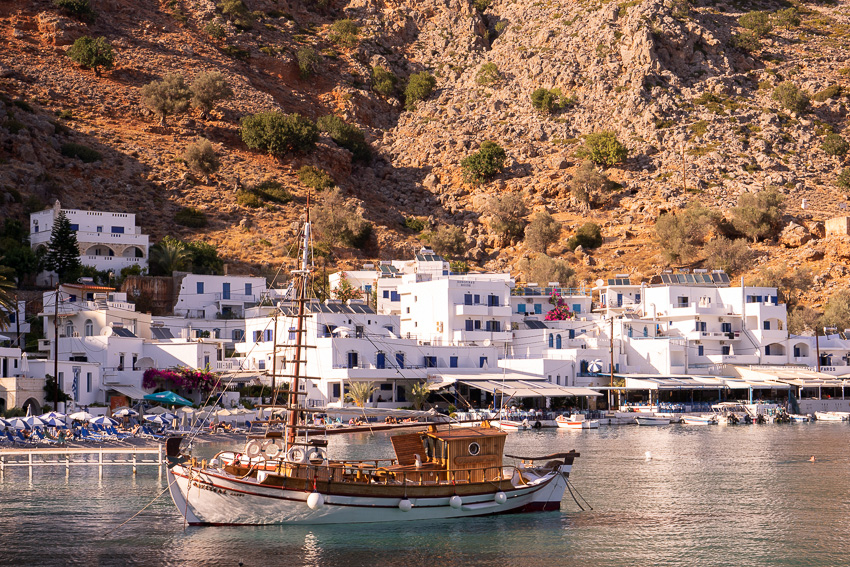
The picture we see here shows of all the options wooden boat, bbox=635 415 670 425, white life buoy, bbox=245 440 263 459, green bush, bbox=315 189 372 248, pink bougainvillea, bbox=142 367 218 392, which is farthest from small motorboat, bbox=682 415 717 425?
white life buoy, bbox=245 440 263 459

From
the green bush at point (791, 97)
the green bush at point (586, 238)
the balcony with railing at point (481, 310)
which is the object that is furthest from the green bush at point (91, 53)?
the green bush at point (791, 97)

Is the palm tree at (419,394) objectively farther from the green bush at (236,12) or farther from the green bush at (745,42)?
the green bush at (745,42)

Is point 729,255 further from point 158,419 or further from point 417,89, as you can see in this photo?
point 158,419

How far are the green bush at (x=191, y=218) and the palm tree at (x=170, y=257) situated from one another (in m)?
11.8

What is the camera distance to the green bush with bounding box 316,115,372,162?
140 metres

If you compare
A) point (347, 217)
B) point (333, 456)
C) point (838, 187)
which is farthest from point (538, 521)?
point (838, 187)

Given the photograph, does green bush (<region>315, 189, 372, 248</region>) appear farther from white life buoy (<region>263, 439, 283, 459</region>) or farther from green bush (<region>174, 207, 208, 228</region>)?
white life buoy (<region>263, 439, 283, 459</region>)

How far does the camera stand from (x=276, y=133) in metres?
129

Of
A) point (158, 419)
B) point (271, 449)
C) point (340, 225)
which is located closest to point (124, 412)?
point (158, 419)

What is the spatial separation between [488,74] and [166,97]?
163 feet

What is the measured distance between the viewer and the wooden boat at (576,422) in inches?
3007

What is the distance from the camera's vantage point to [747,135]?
13738 centimetres

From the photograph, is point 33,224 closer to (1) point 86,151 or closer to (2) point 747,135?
(1) point 86,151

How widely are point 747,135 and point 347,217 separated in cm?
5694
